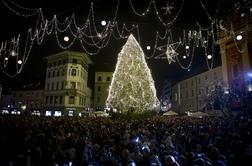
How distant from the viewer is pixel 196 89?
210 ft

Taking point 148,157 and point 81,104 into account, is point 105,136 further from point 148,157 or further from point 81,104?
point 81,104

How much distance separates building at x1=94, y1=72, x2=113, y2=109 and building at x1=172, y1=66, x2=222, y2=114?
77.8ft

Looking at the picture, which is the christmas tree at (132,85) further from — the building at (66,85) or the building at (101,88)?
the building at (101,88)

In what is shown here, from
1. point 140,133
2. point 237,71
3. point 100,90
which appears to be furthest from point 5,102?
point 140,133

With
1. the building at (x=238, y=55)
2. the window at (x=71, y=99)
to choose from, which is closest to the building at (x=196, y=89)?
the building at (x=238, y=55)

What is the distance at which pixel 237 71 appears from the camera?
35531 mm

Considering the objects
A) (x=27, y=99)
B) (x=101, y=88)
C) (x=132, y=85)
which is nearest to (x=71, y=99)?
(x=101, y=88)

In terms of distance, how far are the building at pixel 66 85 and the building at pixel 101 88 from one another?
39.0 ft

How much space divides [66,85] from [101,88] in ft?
61.7

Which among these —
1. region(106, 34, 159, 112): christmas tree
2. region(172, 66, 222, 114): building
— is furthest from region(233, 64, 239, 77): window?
region(106, 34, 159, 112): christmas tree

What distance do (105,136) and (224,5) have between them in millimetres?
8592

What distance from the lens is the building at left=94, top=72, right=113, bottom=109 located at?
76.0 m

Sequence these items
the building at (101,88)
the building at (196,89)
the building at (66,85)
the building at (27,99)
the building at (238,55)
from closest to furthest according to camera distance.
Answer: the building at (238,55)
the building at (196,89)
the building at (66,85)
the building at (101,88)
the building at (27,99)

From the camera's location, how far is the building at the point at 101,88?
76.0m
